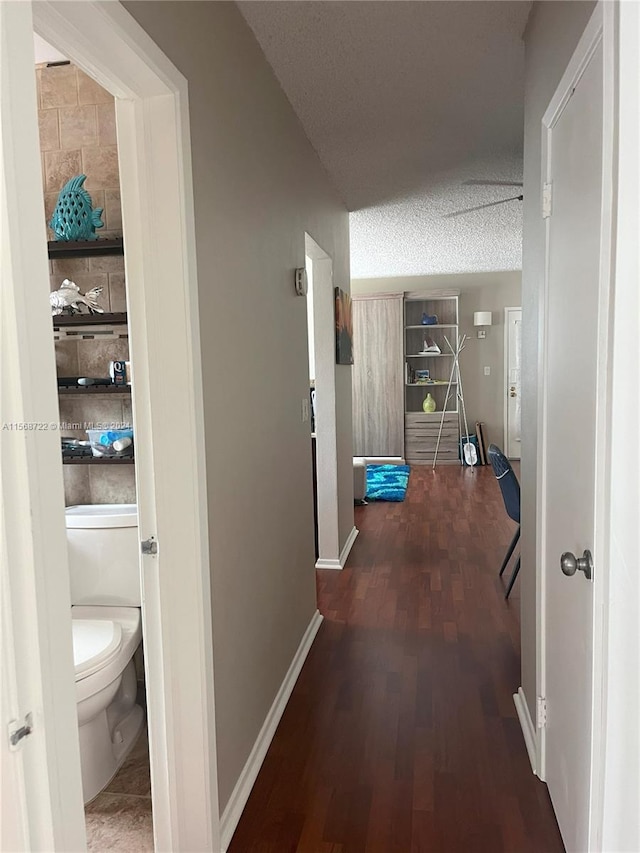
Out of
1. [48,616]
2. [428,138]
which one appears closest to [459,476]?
[428,138]

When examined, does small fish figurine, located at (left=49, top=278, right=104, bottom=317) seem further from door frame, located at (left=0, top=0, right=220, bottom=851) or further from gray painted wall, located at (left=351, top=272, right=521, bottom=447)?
gray painted wall, located at (left=351, top=272, right=521, bottom=447)

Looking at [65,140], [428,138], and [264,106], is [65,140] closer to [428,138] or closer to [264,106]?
[264,106]

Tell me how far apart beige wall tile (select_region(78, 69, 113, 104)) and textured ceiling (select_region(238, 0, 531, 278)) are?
1.81 ft

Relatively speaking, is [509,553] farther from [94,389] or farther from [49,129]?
[49,129]

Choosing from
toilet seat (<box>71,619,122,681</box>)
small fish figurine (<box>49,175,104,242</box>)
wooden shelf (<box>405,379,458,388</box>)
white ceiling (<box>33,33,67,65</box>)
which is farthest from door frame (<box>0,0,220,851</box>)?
wooden shelf (<box>405,379,458,388</box>)

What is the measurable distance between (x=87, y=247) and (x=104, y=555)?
1080mm

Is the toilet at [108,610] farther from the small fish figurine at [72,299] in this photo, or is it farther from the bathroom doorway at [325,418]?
the bathroom doorway at [325,418]

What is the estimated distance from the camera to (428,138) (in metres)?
3.09

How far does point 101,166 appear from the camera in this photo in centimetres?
213

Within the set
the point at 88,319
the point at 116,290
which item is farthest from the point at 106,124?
the point at 88,319

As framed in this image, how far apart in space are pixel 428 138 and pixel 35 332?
2.74 metres

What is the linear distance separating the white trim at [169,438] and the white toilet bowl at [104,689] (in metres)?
0.32

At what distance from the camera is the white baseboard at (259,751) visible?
1784mm

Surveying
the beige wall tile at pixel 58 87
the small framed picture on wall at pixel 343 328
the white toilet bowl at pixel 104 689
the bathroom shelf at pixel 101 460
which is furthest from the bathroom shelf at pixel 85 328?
the small framed picture on wall at pixel 343 328
